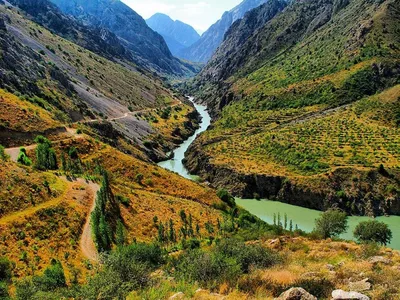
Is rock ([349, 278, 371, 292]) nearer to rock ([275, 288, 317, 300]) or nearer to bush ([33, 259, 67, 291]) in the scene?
rock ([275, 288, 317, 300])

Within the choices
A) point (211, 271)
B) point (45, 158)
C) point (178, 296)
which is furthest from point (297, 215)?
point (178, 296)

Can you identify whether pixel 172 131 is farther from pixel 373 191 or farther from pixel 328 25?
pixel 328 25

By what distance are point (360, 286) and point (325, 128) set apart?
284ft

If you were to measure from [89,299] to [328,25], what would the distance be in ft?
641

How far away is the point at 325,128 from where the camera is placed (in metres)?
97.9

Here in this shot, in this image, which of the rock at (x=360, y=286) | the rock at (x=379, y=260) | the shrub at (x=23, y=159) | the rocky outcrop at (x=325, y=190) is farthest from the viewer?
the rocky outcrop at (x=325, y=190)

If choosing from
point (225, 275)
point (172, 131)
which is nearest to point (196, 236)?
point (225, 275)

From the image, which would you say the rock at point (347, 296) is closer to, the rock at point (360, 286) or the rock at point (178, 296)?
the rock at point (360, 286)

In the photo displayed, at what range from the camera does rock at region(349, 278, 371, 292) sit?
1598 centimetres

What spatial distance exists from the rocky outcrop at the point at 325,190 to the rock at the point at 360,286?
5496 centimetres

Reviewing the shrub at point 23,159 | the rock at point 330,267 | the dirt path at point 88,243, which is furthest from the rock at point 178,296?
the shrub at point 23,159

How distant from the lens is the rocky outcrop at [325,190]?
6756 cm

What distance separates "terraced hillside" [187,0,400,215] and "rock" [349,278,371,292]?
5520 centimetres

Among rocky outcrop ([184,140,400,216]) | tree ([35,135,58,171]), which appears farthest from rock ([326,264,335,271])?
rocky outcrop ([184,140,400,216])
